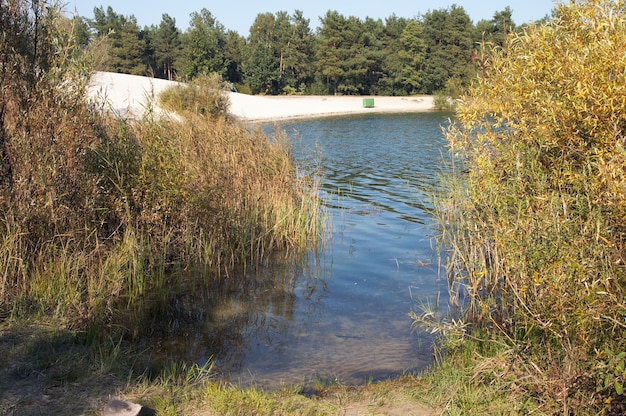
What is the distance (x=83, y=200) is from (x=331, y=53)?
7259cm

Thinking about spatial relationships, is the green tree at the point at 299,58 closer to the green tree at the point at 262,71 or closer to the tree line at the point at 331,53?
the tree line at the point at 331,53

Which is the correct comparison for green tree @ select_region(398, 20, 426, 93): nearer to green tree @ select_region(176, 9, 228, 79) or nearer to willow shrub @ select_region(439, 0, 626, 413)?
green tree @ select_region(176, 9, 228, 79)

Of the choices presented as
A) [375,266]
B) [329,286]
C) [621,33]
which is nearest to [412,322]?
[329,286]

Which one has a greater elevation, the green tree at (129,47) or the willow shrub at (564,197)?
the green tree at (129,47)

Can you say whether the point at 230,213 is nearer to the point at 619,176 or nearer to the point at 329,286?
the point at 329,286

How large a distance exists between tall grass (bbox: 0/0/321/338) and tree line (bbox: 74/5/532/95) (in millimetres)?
64409

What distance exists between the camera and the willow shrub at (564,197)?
380 cm

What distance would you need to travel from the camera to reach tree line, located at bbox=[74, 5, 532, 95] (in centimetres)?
7425

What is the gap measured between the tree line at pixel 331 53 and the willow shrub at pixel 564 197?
2642 inches

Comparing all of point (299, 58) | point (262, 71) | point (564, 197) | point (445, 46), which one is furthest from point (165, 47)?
point (564, 197)

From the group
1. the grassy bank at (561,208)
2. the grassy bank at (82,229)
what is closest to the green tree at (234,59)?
the grassy bank at (82,229)

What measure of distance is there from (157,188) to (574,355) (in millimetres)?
5235

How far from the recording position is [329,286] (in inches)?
339

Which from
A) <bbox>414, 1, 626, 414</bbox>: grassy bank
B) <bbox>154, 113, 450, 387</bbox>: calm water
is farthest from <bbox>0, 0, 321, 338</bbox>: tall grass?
<bbox>414, 1, 626, 414</bbox>: grassy bank
